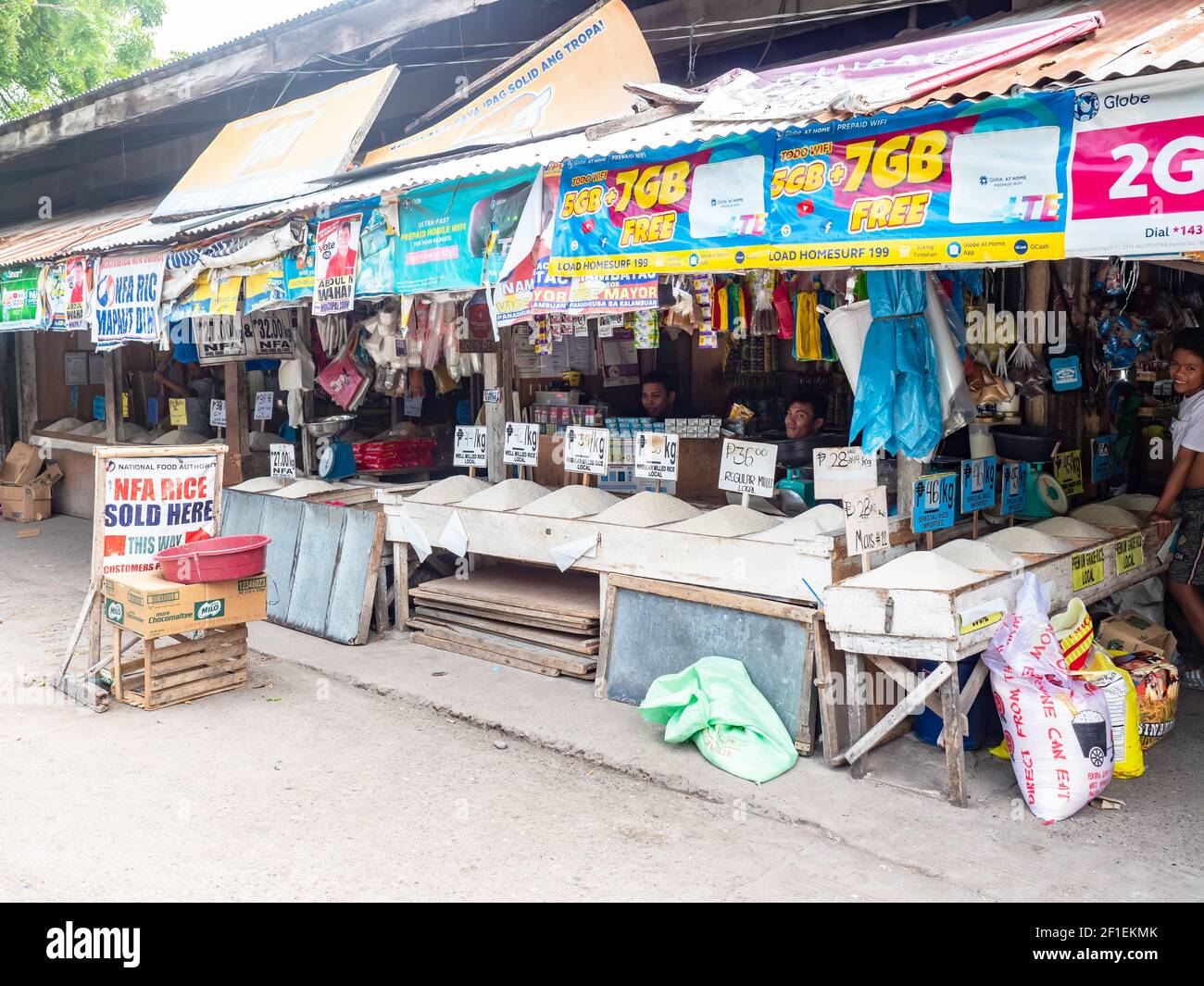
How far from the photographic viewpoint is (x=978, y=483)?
19.4 ft

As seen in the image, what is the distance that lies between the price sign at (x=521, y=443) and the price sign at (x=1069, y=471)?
11.4 feet

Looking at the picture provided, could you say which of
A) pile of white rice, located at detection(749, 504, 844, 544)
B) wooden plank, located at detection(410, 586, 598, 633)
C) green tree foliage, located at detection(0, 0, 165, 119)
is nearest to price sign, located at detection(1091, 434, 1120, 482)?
pile of white rice, located at detection(749, 504, 844, 544)

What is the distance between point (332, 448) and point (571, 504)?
3.18 meters

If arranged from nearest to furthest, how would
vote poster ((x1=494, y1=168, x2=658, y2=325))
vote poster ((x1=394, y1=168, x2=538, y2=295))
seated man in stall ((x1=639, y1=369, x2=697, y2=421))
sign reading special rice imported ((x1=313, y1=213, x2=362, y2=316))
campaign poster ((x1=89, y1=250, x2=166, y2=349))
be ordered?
vote poster ((x1=494, y1=168, x2=658, y2=325))
vote poster ((x1=394, y1=168, x2=538, y2=295))
sign reading special rice imported ((x1=313, y1=213, x2=362, y2=316))
seated man in stall ((x1=639, y1=369, x2=697, y2=421))
campaign poster ((x1=89, y1=250, x2=166, y2=349))

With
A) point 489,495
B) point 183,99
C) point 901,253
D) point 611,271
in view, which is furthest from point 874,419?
point 183,99

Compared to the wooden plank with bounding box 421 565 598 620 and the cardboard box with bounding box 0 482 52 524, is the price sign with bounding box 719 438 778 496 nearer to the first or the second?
the wooden plank with bounding box 421 565 598 620

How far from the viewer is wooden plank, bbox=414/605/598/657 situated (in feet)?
21.7

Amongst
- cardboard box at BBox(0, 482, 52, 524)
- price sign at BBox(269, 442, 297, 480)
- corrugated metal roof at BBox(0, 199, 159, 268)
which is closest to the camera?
price sign at BBox(269, 442, 297, 480)

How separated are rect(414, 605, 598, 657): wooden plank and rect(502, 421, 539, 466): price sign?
3.92 feet

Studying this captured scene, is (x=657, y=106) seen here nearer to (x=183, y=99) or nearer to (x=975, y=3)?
(x=975, y=3)

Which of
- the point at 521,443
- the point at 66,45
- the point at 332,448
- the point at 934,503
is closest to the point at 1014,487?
the point at 934,503

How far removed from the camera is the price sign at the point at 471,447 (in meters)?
7.96

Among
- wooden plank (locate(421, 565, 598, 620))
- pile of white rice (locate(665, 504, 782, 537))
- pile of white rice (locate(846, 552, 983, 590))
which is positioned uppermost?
pile of white rice (locate(665, 504, 782, 537))

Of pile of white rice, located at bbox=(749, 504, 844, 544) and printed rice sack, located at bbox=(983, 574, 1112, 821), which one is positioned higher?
pile of white rice, located at bbox=(749, 504, 844, 544)
